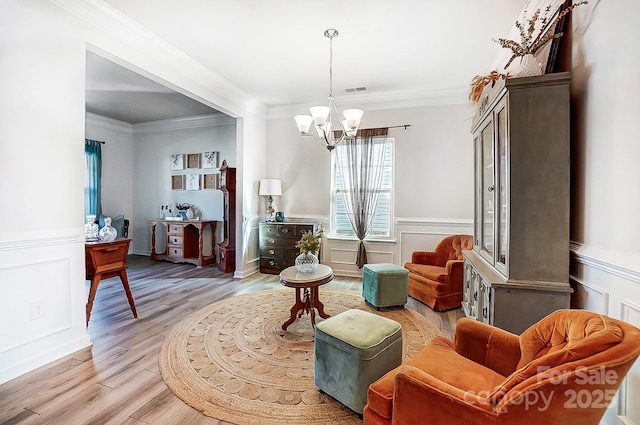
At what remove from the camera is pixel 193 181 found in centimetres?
633

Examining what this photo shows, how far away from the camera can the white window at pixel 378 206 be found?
4816 millimetres

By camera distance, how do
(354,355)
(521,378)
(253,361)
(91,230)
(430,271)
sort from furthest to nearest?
(430,271) < (91,230) < (253,361) < (354,355) < (521,378)

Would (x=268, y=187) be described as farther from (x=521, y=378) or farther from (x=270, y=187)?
(x=521, y=378)

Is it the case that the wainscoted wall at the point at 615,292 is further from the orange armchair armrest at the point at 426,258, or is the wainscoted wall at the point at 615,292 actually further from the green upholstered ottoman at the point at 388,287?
the orange armchair armrest at the point at 426,258

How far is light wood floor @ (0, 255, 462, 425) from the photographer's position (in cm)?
174

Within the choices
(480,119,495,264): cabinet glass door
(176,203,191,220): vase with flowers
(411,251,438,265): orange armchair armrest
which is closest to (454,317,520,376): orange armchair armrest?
(480,119,495,264): cabinet glass door

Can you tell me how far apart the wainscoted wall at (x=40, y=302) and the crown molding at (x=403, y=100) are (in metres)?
3.95

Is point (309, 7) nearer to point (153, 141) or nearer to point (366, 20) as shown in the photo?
point (366, 20)

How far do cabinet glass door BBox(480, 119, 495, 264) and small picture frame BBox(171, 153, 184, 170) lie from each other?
5.75 metres

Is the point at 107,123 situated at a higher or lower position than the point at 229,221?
higher

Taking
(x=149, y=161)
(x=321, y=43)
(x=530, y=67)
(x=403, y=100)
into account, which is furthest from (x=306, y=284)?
(x=149, y=161)

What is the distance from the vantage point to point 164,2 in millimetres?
2496

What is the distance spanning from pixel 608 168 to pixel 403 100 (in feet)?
11.4

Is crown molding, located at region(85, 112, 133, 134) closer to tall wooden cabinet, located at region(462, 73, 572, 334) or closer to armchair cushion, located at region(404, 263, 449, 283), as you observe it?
armchair cushion, located at region(404, 263, 449, 283)
